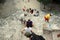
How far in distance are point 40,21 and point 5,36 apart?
3345 millimetres

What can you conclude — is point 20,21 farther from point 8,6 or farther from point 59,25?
point 8,6

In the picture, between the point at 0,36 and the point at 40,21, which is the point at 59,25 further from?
the point at 0,36

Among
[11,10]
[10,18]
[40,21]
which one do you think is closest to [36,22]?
[40,21]

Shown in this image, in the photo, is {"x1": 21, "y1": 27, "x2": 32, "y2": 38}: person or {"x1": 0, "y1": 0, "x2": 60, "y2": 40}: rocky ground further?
{"x1": 0, "y1": 0, "x2": 60, "y2": 40}: rocky ground

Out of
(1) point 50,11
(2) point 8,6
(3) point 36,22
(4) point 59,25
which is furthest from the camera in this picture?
(2) point 8,6

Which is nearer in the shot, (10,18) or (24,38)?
(24,38)

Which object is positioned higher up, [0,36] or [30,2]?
[30,2]

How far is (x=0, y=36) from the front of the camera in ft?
44.2

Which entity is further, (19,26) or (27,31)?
(19,26)

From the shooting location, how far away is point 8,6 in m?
19.8

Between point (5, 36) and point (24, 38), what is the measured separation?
1.56 meters

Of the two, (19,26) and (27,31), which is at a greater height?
(27,31)

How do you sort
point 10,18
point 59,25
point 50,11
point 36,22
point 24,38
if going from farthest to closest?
point 50,11, point 10,18, point 36,22, point 59,25, point 24,38

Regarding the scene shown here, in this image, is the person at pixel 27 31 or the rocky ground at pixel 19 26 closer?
the person at pixel 27 31
